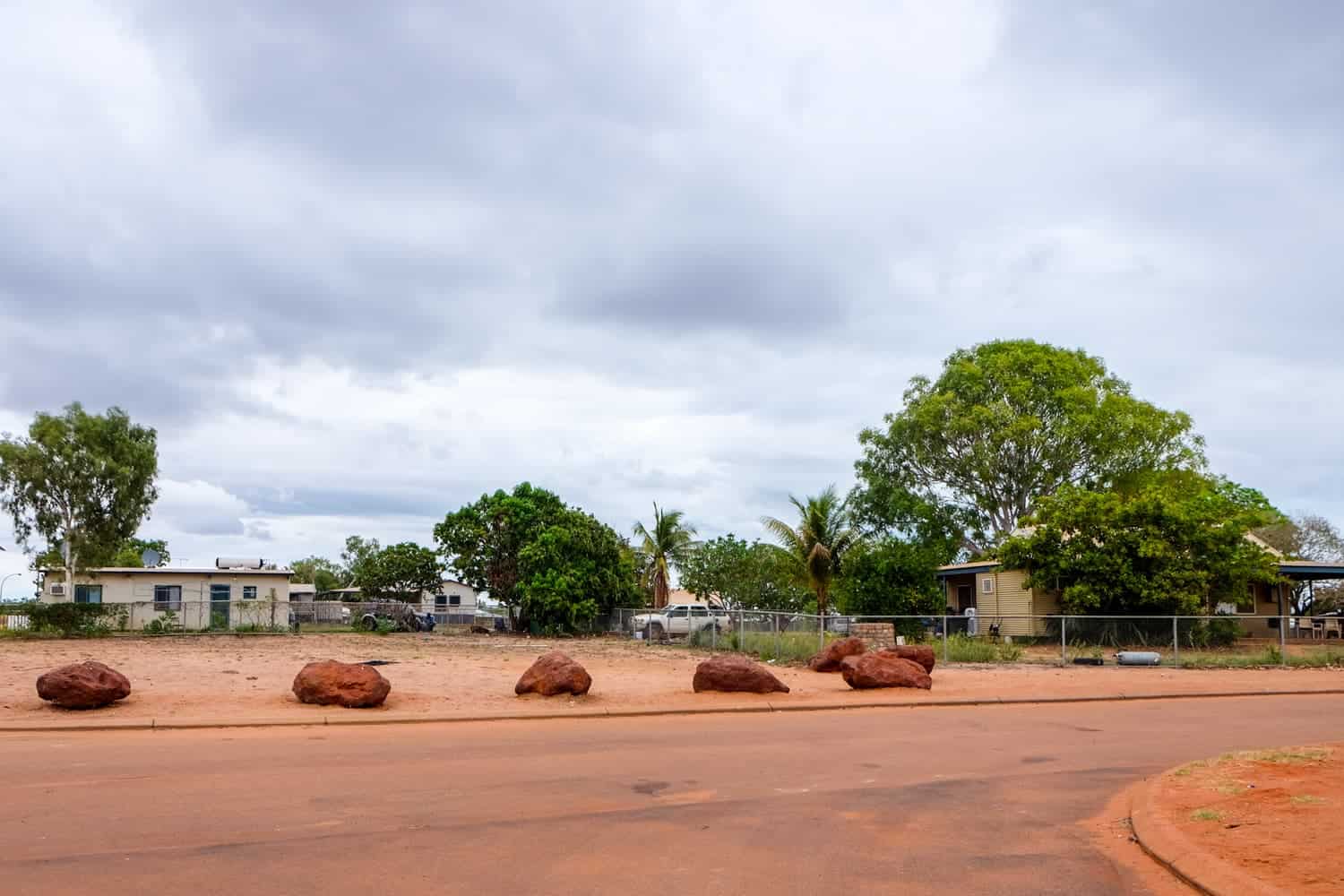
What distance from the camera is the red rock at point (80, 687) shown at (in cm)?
1549

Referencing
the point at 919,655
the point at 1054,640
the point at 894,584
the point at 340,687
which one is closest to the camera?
the point at 340,687

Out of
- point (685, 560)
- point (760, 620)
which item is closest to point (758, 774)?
point (760, 620)

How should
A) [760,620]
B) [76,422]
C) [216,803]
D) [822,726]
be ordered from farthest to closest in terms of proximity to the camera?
[76,422] → [760,620] → [822,726] → [216,803]

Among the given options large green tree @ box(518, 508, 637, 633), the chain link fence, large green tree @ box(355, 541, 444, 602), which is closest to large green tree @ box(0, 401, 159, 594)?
large green tree @ box(355, 541, 444, 602)

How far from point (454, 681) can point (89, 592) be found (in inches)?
1300

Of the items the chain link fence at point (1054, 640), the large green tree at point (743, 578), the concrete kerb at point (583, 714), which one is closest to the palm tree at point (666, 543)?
the large green tree at point (743, 578)

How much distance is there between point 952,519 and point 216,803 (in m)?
42.4

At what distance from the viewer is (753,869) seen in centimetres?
716

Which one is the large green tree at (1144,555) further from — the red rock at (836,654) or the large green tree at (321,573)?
the large green tree at (321,573)

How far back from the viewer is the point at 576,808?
9.12 m

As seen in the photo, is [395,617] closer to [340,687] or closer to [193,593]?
[193,593]

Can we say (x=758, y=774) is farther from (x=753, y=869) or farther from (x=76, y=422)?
(x=76, y=422)

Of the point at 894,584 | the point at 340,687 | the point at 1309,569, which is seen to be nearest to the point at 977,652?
the point at 894,584

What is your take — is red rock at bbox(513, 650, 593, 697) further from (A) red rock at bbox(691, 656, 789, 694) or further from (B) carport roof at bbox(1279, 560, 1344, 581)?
(B) carport roof at bbox(1279, 560, 1344, 581)
